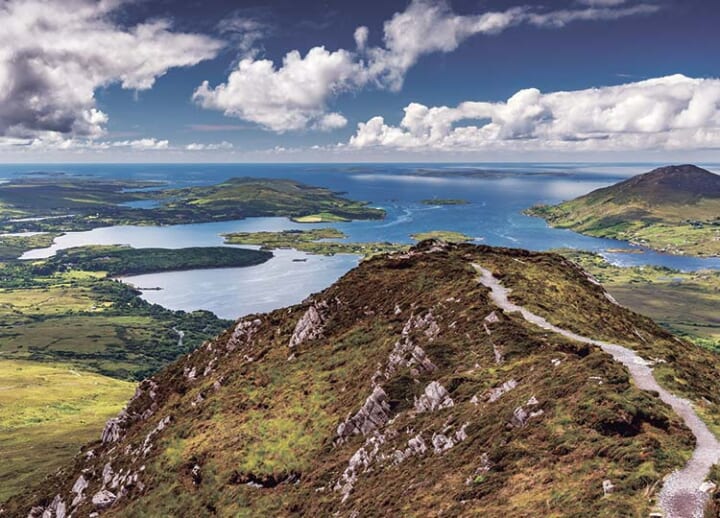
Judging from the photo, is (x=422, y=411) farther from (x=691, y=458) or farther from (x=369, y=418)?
(x=691, y=458)

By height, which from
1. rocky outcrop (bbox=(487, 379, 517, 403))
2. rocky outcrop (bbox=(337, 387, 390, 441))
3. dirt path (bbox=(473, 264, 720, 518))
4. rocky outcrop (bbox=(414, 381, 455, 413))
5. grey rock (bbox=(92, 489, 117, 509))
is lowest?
grey rock (bbox=(92, 489, 117, 509))

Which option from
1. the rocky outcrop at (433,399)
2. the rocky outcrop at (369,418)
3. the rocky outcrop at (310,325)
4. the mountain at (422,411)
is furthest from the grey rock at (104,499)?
the rocky outcrop at (433,399)

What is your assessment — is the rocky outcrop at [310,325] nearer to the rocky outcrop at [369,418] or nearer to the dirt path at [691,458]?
the rocky outcrop at [369,418]

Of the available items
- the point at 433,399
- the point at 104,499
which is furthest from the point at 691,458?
the point at 104,499

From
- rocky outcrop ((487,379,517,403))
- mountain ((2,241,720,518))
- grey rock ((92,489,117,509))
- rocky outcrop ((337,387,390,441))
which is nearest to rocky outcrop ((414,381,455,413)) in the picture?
mountain ((2,241,720,518))

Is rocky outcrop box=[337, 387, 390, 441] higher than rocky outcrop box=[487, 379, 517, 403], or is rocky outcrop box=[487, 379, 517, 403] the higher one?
rocky outcrop box=[487, 379, 517, 403]

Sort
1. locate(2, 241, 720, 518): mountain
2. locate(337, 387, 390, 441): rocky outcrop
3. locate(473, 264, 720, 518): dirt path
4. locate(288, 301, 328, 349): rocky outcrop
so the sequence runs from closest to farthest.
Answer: locate(473, 264, 720, 518): dirt path
locate(2, 241, 720, 518): mountain
locate(337, 387, 390, 441): rocky outcrop
locate(288, 301, 328, 349): rocky outcrop

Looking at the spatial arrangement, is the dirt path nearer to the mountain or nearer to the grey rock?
the mountain
